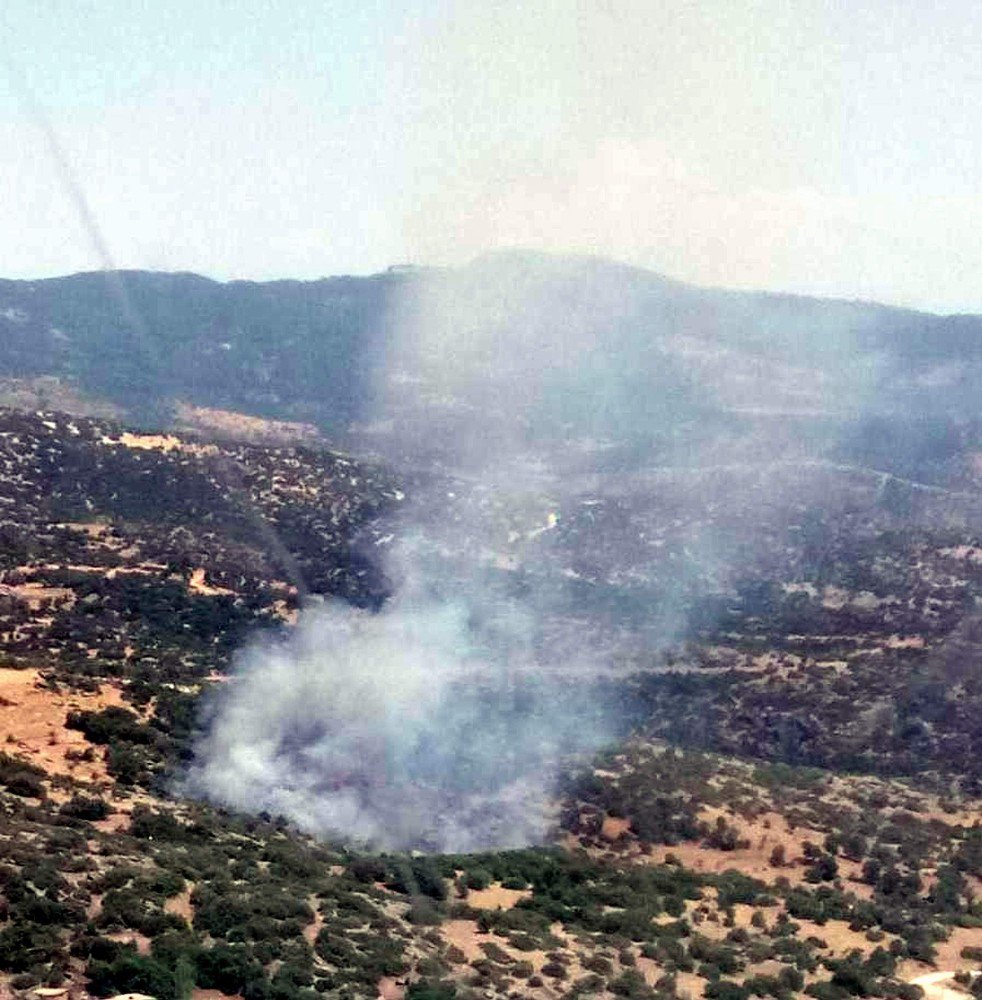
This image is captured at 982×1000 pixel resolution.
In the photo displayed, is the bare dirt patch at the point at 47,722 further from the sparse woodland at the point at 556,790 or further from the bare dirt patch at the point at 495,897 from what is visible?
the bare dirt patch at the point at 495,897

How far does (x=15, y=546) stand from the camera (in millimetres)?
73312

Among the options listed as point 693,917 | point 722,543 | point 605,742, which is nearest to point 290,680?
point 605,742

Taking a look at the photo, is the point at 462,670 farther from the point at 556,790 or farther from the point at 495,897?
the point at 495,897

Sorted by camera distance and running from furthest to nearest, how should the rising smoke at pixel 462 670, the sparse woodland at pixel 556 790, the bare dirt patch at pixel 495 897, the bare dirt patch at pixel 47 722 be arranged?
the rising smoke at pixel 462 670 < the bare dirt patch at pixel 47 722 < the bare dirt patch at pixel 495 897 < the sparse woodland at pixel 556 790

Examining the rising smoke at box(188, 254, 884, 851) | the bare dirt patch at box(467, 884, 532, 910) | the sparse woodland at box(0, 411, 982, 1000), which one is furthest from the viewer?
the rising smoke at box(188, 254, 884, 851)

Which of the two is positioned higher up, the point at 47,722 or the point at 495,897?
the point at 47,722

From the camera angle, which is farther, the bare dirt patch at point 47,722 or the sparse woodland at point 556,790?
the bare dirt patch at point 47,722

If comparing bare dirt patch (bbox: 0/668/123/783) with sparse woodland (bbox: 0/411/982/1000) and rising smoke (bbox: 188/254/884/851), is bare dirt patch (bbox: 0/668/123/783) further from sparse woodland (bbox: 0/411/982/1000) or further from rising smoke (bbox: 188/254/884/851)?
rising smoke (bbox: 188/254/884/851)

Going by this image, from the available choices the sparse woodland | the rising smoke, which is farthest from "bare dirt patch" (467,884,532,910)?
the rising smoke

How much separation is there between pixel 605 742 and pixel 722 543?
52.8 meters

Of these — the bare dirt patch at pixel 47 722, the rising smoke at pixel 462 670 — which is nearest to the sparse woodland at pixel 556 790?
the bare dirt patch at pixel 47 722

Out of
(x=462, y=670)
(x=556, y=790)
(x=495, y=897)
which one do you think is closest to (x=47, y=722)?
(x=495, y=897)

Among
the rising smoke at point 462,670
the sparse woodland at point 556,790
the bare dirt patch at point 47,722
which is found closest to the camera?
the sparse woodland at point 556,790

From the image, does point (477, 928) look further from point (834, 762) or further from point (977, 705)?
point (977, 705)
